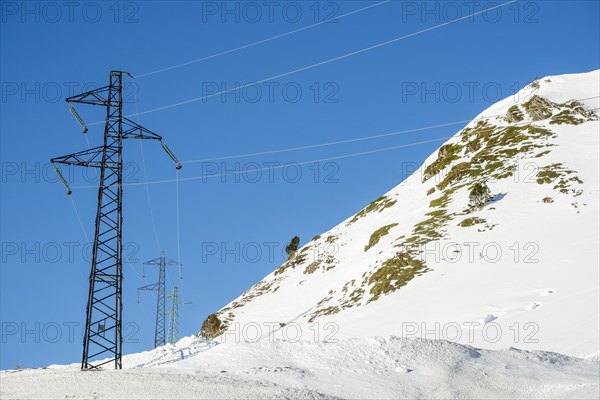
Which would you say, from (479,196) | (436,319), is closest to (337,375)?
(436,319)

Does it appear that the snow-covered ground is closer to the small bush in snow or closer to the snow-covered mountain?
the snow-covered mountain

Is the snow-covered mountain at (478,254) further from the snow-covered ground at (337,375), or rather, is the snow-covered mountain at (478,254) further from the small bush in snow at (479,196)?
the snow-covered ground at (337,375)

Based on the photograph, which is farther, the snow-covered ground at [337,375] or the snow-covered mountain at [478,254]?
the snow-covered mountain at [478,254]

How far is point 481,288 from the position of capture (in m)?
43.8

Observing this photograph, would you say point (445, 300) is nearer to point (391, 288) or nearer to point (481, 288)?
point (481, 288)

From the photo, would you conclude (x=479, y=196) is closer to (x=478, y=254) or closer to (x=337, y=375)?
(x=478, y=254)

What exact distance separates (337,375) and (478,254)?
36995 millimetres

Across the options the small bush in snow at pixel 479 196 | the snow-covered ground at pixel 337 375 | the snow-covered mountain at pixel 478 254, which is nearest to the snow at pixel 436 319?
the snow-covered ground at pixel 337 375

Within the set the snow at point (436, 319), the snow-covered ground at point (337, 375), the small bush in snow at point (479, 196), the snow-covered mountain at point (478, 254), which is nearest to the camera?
the snow-covered ground at point (337, 375)

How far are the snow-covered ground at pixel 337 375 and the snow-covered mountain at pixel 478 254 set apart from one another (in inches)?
412

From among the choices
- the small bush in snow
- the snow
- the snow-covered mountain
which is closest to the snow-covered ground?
the snow

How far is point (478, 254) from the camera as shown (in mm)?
51625

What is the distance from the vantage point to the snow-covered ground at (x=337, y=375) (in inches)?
571

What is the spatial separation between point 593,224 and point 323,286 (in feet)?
76.9
